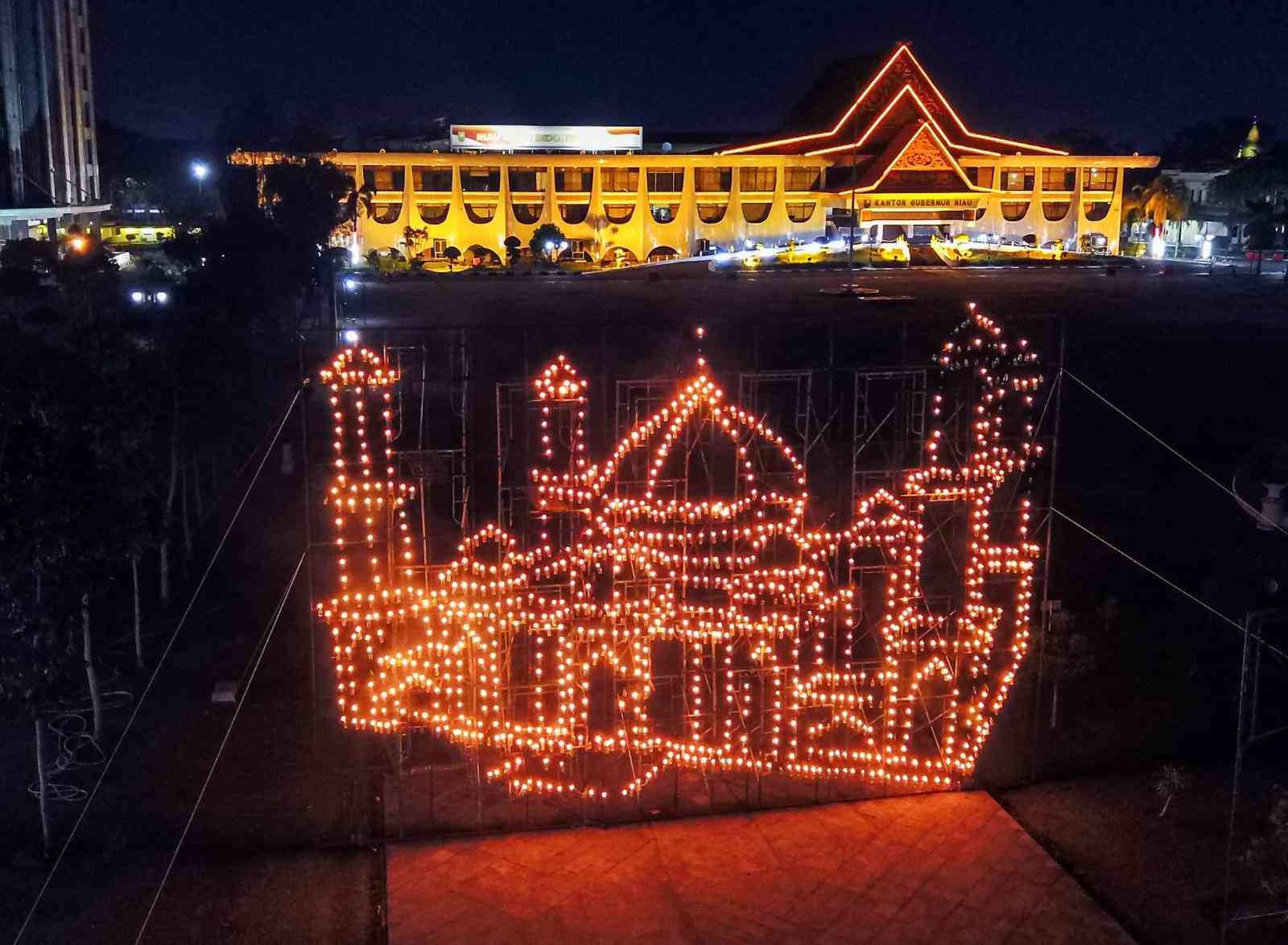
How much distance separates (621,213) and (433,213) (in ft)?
28.7

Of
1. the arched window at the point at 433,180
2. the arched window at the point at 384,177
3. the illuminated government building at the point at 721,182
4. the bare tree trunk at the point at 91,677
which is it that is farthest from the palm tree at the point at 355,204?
the bare tree trunk at the point at 91,677

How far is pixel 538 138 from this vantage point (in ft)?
191

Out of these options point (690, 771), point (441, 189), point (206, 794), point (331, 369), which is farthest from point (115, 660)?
point (441, 189)

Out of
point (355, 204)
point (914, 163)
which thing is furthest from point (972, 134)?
point (355, 204)

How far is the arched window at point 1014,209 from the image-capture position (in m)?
62.3

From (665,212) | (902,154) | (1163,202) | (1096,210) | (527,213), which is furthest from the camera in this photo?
(1163,202)

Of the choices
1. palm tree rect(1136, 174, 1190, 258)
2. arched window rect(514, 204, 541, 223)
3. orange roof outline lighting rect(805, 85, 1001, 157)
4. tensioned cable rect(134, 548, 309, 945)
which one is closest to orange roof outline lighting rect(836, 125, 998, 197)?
orange roof outline lighting rect(805, 85, 1001, 157)

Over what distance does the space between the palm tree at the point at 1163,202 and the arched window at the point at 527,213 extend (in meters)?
32.6

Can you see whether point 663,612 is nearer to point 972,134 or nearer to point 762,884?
point 762,884

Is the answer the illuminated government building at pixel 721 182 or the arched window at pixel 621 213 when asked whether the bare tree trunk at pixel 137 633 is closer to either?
the illuminated government building at pixel 721 182

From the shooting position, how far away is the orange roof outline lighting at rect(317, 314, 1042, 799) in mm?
8234

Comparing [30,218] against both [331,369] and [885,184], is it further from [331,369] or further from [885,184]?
[331,369]

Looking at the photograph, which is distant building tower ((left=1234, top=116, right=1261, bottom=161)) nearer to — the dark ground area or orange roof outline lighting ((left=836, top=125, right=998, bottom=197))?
orange roof outline lighting ((left=836, top=125, right=998, bottom=197))

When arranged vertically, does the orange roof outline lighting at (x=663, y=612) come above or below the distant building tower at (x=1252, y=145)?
below
